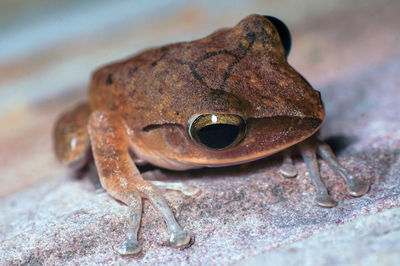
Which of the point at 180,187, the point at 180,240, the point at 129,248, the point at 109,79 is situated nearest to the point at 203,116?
the point at 180,187

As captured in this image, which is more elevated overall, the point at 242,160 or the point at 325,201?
the point at 242,160

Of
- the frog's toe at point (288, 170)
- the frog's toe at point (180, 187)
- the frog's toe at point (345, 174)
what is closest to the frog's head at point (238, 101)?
the frog's toe at point (180, 187)

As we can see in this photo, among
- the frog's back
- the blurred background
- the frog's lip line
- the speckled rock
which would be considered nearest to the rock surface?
the speckled rock

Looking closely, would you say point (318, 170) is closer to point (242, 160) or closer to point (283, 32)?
point (242, 160)

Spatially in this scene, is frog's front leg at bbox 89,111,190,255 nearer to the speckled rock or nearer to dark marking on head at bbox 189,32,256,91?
the speckled rock

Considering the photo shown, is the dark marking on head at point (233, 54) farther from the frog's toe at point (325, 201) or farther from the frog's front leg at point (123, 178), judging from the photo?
the frog's toe at point (325, 201)

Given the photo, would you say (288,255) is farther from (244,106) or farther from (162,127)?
(162,127)
